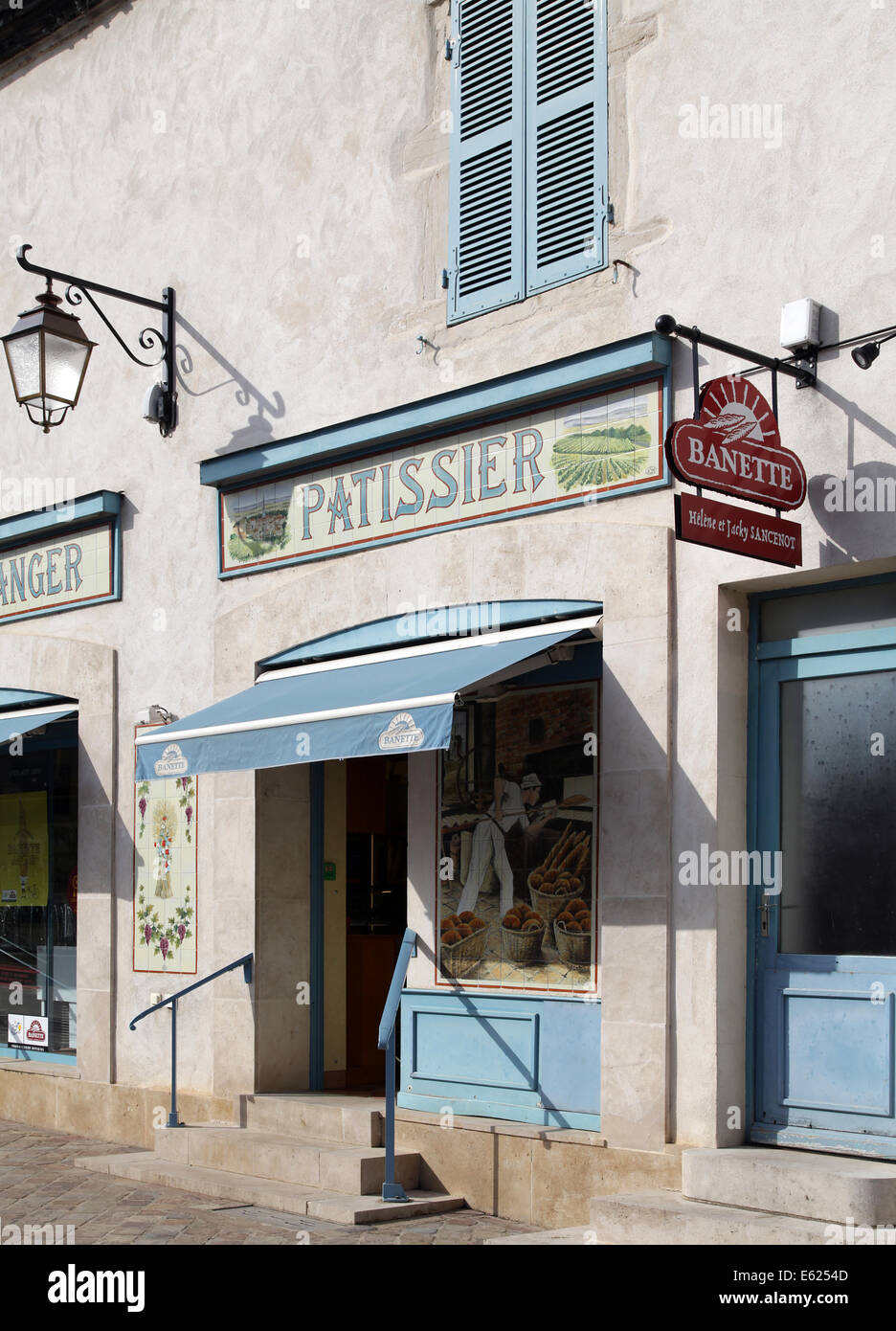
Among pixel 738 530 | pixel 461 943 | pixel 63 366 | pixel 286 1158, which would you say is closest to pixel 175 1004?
pixel 286 1158

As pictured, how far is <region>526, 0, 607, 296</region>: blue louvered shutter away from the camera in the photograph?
8.29 m

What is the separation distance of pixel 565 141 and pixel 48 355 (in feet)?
11.8

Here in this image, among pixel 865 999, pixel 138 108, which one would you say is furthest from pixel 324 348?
pixel 865 999

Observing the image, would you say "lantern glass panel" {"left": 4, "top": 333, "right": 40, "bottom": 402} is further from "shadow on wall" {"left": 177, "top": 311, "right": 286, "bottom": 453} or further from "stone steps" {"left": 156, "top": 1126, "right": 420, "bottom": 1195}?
"stone steps" {"left": 156, "top": 1126, "right": 420, "bottom": 1195}

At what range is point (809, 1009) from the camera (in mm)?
7164

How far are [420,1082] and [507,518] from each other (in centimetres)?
320

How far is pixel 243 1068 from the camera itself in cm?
960

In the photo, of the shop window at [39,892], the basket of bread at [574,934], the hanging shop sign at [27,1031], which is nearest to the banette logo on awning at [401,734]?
the basket of bread at [574,934]

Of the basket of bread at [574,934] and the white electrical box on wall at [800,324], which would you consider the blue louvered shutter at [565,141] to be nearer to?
the white electrical box on wall at [800,324]

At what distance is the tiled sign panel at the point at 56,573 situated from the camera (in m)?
11.3

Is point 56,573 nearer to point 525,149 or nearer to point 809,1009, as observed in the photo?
point 525,149

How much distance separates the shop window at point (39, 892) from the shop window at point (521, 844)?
396 cm

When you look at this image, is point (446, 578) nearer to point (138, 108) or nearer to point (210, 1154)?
point (210, 1154)

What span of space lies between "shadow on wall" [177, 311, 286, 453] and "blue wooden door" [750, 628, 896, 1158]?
3.97 metres
